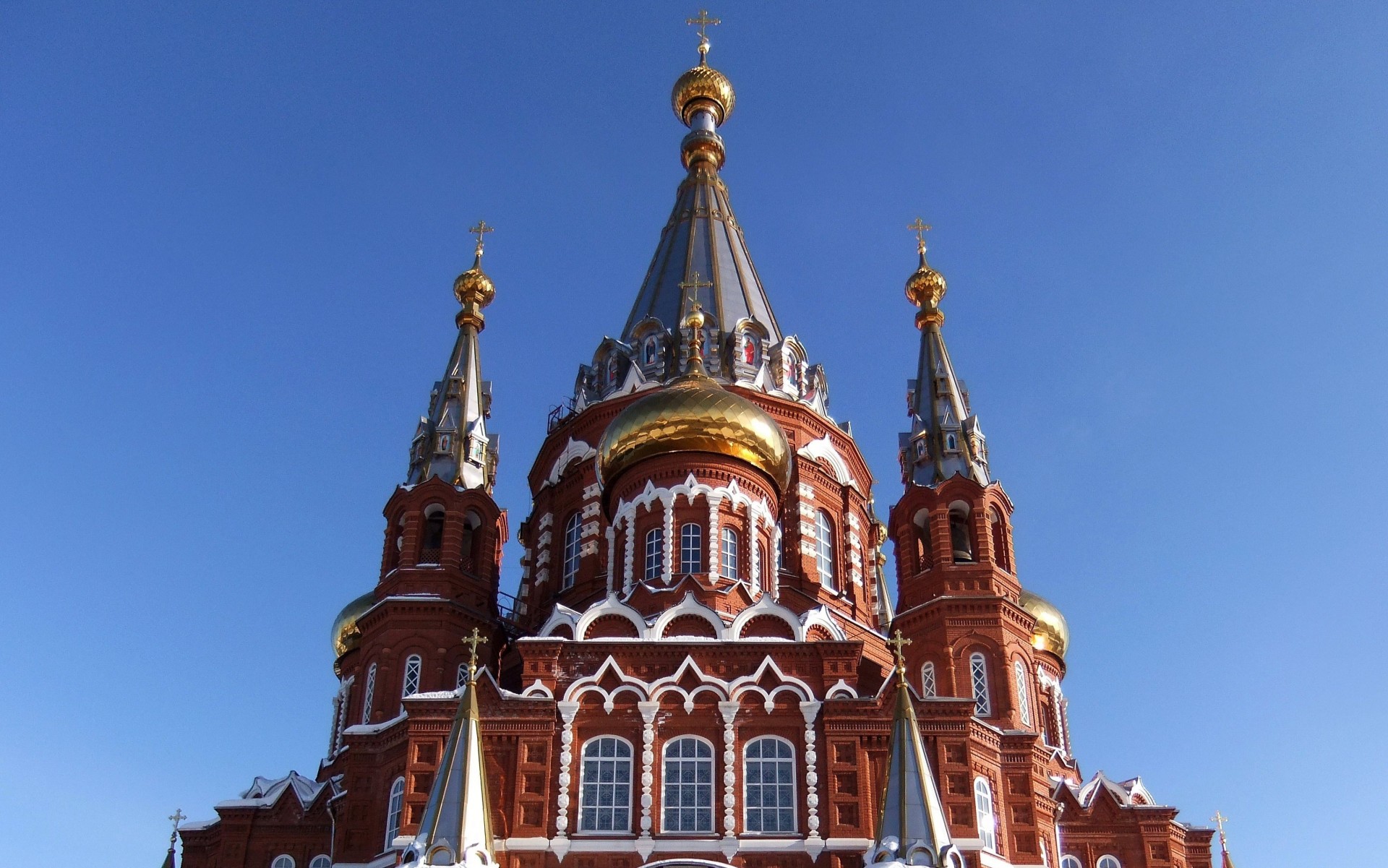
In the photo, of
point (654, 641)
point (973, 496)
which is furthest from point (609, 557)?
point (973, 496)

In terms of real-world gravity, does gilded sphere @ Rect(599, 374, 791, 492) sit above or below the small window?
above

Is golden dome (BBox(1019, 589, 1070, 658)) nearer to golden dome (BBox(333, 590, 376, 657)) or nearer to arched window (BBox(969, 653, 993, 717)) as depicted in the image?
arched window (BBox(969, 653, 993, 717))

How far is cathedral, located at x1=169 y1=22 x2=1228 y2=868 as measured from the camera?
797 inches

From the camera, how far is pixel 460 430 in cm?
2819

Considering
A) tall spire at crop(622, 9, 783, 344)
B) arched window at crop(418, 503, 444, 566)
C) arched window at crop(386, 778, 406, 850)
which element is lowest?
arched window at crop(386, 778, 406, 850)

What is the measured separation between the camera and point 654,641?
21.9 m

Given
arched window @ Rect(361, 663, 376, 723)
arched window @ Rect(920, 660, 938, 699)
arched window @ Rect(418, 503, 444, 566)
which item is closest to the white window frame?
arched window @ Rect(920, 660, 938, 699)

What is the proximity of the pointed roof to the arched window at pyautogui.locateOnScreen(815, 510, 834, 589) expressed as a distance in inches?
376

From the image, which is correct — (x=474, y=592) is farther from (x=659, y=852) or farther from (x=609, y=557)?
(x=659, y=852)

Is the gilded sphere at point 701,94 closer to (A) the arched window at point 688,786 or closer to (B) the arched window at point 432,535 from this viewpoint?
(B) the arched window at point 432,535

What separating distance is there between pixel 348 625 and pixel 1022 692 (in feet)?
46.0

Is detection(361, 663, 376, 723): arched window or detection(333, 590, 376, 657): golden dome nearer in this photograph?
detection(361, 663, 376, 723): arched window

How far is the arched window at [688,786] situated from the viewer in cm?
2027

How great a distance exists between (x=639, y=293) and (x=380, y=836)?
15.1 meters
